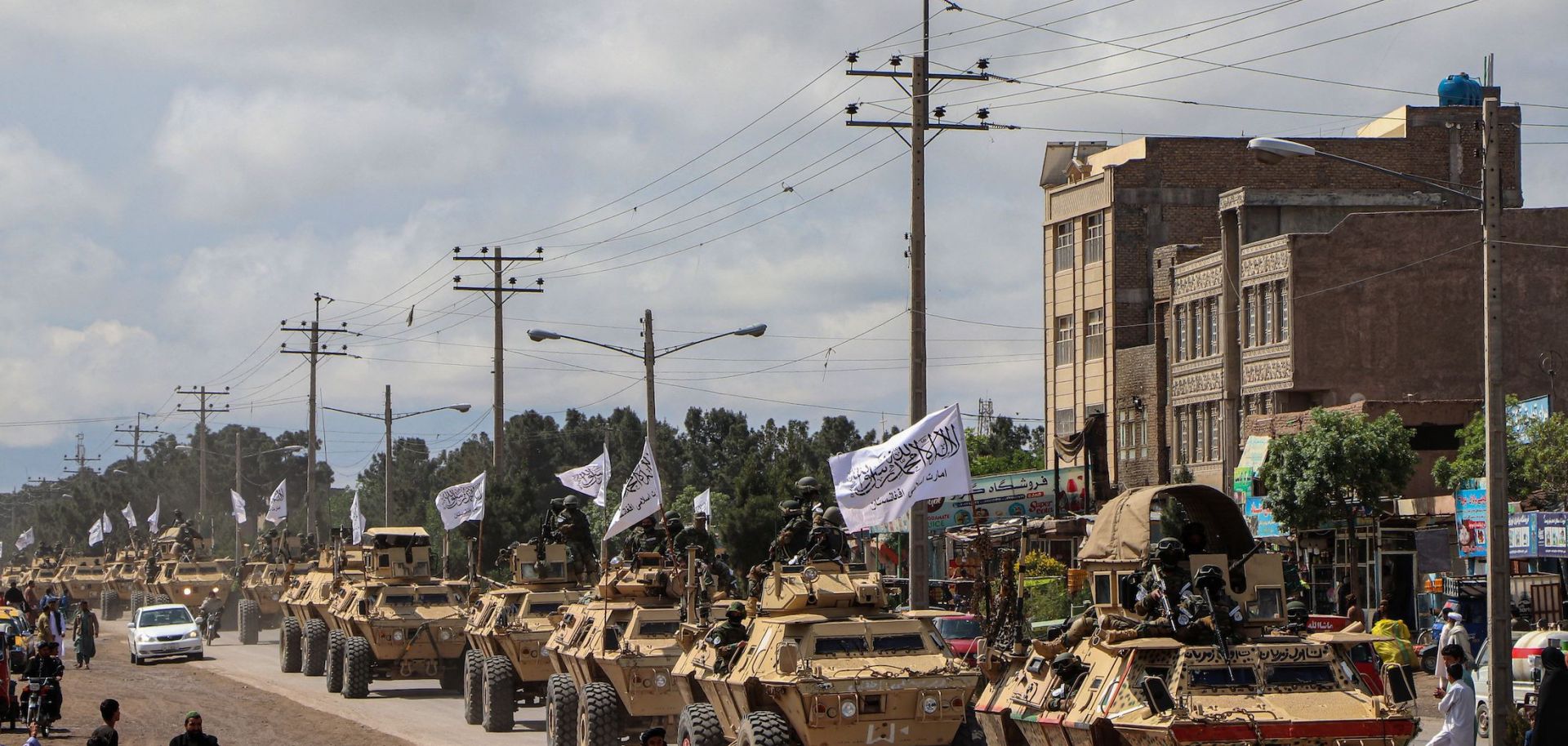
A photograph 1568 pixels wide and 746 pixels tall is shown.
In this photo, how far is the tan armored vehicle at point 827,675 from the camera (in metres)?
15.4

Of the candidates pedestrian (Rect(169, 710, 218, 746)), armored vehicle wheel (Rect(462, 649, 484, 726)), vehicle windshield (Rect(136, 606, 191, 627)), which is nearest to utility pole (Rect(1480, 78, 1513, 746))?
pedestrian (Rect(169, 710, 218, 746))

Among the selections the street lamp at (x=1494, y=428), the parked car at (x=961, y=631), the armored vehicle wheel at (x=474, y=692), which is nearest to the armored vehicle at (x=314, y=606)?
the armored vehicle wheel at (x=474, y=692)

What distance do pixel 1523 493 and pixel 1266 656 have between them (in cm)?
2176

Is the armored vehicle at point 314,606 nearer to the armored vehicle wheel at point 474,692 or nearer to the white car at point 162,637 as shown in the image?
the white car at point 162,637

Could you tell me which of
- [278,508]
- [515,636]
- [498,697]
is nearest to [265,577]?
[278,508]

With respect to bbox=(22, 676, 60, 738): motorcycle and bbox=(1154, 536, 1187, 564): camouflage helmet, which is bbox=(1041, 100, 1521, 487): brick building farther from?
bbox=(1154, 536, 1187, 564): camouflage helmet

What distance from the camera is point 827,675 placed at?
1558 centimetres

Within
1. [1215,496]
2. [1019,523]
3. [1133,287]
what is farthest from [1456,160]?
[1215,496]

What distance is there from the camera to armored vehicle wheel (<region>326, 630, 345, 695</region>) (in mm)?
29500

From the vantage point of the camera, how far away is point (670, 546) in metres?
22.0

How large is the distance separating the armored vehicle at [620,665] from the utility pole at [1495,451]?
7500mm

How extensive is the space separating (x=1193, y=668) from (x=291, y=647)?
25.3m

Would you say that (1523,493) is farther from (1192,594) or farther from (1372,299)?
(1192,594)

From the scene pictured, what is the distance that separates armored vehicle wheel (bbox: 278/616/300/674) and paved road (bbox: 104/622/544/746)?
22 centimetres
